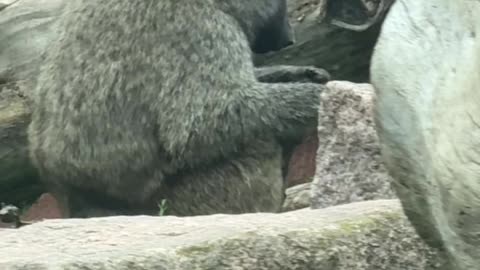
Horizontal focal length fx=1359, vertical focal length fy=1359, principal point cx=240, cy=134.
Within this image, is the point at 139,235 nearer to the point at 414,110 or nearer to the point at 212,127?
the point at 414,110

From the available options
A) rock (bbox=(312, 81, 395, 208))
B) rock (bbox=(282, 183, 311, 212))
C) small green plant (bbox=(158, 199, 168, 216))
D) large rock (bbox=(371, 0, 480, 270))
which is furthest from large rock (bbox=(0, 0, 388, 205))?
large rock (bbox=(371, 0, 480, 270))

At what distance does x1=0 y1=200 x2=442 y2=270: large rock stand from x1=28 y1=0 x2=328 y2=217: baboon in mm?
1268

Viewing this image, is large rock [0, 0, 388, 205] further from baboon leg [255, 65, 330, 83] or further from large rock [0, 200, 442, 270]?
large rock [0, 200, 442, 270]

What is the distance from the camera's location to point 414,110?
283cm

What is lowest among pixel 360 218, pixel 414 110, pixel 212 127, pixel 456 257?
pixel 212 127

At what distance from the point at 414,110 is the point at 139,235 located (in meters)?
1.05

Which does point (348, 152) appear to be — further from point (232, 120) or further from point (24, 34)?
point (24, 34)

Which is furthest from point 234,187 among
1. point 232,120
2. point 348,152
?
point 348,152

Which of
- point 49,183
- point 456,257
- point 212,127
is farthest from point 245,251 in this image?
point 49,183

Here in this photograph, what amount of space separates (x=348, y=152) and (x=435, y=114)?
196 cm

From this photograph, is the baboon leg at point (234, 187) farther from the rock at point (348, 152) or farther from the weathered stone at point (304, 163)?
the weathered stone at point (304, 163)

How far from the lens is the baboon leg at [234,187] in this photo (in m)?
5.24

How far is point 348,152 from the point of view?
4684 mm

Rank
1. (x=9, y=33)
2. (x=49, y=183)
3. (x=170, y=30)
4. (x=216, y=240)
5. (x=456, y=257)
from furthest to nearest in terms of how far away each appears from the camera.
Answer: (x=9, y=33), (x=49, y=183), (x=170, y=30), (x=216, y=240), (x=456, y=257)
